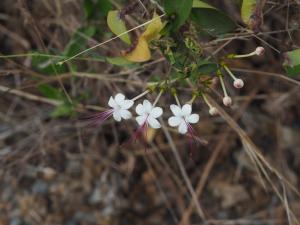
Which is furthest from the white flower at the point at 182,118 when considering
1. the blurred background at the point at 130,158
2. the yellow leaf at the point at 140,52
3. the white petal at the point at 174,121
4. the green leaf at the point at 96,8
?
the blurred background at the point at 130,158

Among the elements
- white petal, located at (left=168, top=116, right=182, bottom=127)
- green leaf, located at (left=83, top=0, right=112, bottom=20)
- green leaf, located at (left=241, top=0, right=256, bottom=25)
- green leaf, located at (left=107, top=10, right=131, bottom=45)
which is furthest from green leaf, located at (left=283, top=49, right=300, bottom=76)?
green leaf, located at (left=83, top=0, right=112, bottom=20)

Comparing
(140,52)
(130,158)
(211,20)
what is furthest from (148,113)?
(130,158)

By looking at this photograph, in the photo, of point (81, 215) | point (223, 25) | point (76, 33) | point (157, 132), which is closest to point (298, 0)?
point (223, 25)

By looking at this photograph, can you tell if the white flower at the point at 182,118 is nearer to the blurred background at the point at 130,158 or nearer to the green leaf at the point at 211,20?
the green leaf at the point at 211,20

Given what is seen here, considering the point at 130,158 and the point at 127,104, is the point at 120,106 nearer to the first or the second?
the point at 127,104

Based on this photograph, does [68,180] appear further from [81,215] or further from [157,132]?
[157,132]

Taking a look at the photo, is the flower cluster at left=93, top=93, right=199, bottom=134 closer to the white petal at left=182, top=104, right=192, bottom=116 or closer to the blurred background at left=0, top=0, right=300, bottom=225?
the white petal at left=182, top=104, right=192, bottom=116
